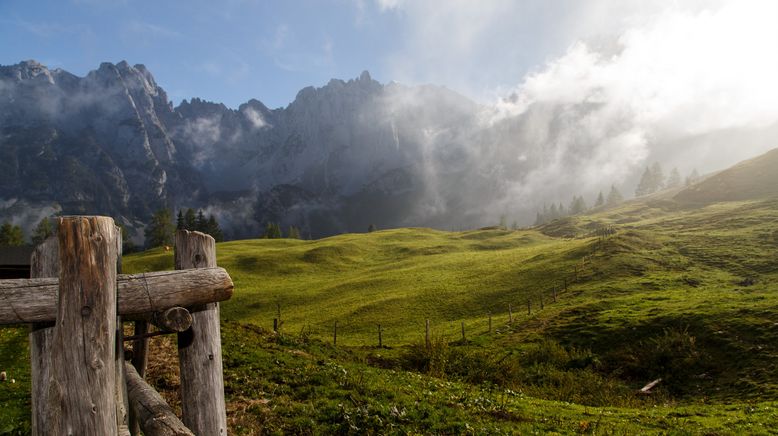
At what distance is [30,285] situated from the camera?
5.28 meters

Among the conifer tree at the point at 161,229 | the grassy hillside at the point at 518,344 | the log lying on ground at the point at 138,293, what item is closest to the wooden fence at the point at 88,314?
the log lying on ground at the point at 138,293

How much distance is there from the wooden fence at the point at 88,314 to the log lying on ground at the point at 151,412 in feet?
0.07

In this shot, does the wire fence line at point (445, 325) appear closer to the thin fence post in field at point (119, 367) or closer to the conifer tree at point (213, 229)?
the thin fence post in field at point (119, 367)

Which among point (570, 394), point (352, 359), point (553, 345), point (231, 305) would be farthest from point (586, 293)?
point (231, 305)

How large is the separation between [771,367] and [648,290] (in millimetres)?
25246

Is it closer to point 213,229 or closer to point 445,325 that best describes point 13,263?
point 445,325

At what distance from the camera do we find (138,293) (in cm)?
592

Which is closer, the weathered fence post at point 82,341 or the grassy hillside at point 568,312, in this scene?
the weathered fence post at point 82,341

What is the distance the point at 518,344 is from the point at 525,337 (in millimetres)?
2392

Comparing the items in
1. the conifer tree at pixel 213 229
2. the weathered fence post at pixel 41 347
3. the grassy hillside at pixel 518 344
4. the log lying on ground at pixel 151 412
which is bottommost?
the grassy hillside at pixel 518 344

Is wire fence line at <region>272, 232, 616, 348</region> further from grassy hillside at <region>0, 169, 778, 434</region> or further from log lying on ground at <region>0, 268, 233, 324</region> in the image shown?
log lying on ground at <region>0, 268, 233, 324</region>

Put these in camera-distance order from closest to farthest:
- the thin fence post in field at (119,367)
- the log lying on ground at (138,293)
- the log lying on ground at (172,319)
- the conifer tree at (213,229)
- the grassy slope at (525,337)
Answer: the log lying on ground at (138,293), the log lying on ground at (172,319), the thin fence post in field at (119,367), the grassy slope at (525,337), the conifer tree at (213,229)

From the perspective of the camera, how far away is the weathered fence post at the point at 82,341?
209 inches

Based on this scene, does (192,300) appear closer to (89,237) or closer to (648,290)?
(89,237)
